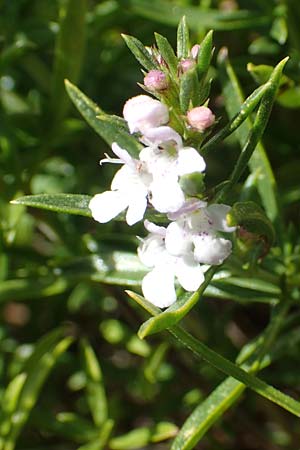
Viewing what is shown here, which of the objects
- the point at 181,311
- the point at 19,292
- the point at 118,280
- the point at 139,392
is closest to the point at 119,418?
the point at 139,392

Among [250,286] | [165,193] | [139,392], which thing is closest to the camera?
[165,193]

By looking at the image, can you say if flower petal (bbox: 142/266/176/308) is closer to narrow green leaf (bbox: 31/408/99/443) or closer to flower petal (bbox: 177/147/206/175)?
flower petal (bbox: 177/147/206/175)

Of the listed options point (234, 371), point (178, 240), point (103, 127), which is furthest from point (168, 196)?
point (103, 127)

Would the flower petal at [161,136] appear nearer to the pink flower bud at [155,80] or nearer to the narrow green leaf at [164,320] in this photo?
the pink flower bud at [155,80]

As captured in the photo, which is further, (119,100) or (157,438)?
(119,100)

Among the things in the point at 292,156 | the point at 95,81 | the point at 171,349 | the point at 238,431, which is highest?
the point at 95,81

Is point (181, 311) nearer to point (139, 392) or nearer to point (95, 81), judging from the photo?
point (139, 392)
